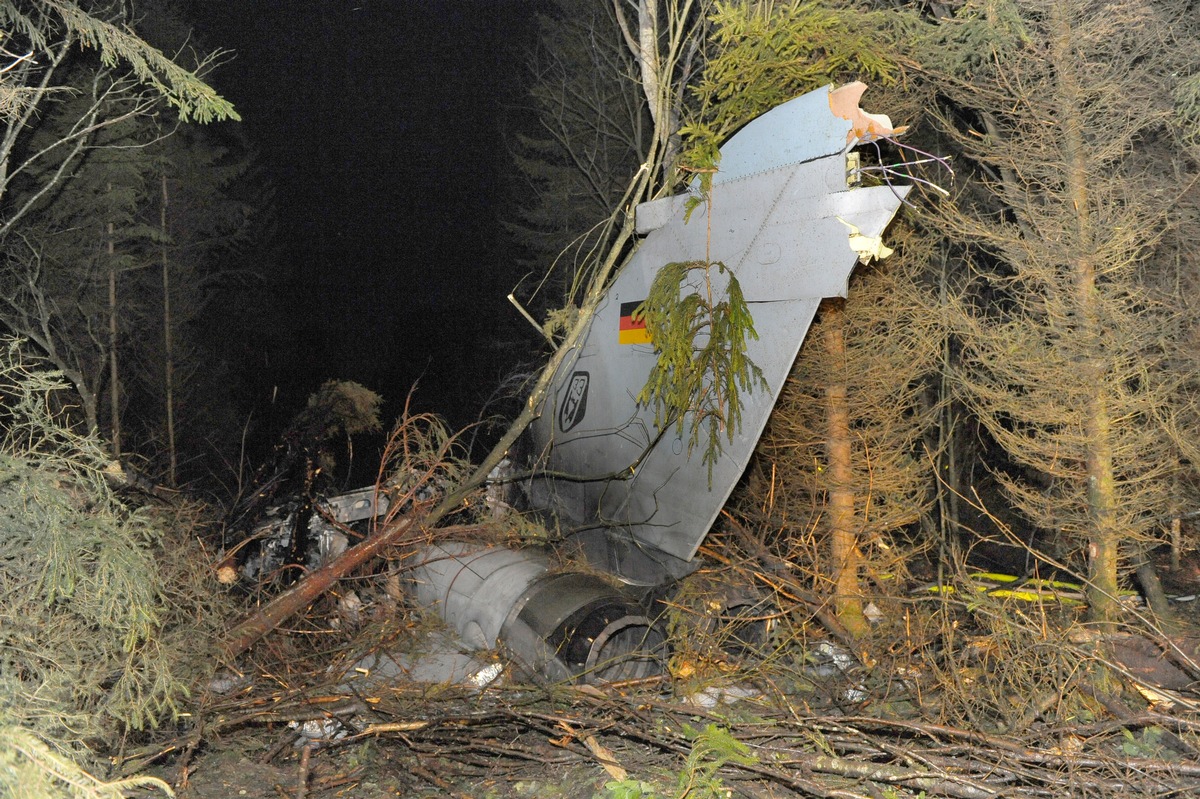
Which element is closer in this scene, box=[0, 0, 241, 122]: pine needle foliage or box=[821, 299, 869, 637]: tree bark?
box=[0, 0, 241, 122]: pine needle foliage

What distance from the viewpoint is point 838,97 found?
5.86m

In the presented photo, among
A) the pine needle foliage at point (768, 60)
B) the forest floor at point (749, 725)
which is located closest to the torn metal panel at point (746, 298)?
the pine needle foliage at point (768, 60)

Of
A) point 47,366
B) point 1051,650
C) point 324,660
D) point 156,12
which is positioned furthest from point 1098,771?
point 156,12

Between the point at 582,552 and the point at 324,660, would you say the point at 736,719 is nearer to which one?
the point at 582,552

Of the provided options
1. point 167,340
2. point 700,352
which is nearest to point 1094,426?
point 700,352

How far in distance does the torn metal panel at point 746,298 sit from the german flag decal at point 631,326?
0.01 metres

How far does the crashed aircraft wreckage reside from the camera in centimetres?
588

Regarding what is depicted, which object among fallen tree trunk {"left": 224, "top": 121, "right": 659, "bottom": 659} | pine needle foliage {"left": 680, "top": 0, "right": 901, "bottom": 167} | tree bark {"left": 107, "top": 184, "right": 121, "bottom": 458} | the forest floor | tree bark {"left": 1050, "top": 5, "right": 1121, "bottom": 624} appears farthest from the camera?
tree bark {"left": 107, "top": 184, "right": 121, "bottom": 458}

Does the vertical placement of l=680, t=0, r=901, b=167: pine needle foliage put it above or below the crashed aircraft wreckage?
above

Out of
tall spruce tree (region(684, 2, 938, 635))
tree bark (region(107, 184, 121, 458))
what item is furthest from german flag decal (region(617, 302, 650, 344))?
tree bark (region(107, 184, 121, 458))

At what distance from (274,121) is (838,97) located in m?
31.2

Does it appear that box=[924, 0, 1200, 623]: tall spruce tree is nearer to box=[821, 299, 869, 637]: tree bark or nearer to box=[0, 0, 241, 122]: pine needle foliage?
box=[821, 299, 869, 637]: tree bark

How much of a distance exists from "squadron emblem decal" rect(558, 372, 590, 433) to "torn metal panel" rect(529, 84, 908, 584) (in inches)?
0.7

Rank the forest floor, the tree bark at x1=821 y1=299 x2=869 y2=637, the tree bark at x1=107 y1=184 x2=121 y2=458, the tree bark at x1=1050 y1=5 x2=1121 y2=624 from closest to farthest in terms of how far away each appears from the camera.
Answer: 1. the forest floor
2. the tree bark at x1=1050 y1=5 x2=1121 y2=624
3. the tree bark at x1=821 y1=299 x2=869 y2=637
4. the tree bark at x1=107 y1=184 x2=121 y2=458
